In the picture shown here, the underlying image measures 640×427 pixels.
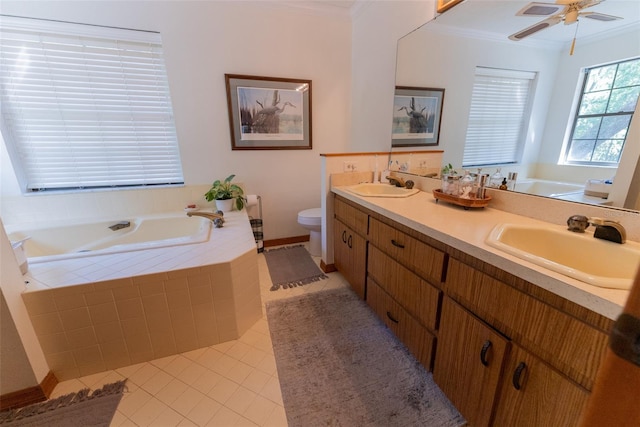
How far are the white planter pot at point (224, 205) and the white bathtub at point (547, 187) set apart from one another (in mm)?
2242

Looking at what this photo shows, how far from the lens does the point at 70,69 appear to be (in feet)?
6.64

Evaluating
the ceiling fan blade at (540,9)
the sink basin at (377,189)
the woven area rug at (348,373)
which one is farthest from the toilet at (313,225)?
the ceiling fan blade at (540,9)

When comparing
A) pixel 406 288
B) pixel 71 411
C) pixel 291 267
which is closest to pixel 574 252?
pixel 406 288

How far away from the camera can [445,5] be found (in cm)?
156

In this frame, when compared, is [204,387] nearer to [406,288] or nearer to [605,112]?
[406,288]

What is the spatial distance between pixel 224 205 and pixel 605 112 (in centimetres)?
254

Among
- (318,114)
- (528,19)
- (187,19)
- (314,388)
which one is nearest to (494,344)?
(314,388)

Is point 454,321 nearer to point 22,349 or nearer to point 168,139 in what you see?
point 22,349

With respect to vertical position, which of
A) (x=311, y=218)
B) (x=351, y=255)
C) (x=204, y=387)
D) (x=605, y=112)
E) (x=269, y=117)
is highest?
(x=269, y=117)

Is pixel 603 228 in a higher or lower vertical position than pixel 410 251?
higher

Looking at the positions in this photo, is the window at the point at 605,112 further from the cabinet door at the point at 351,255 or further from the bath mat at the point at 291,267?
the bath mat at the point at 291,267

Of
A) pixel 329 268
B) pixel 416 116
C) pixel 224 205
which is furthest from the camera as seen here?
pixel 224 205

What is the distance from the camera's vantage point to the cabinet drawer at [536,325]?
0.61m

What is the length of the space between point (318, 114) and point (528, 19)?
1.86m
